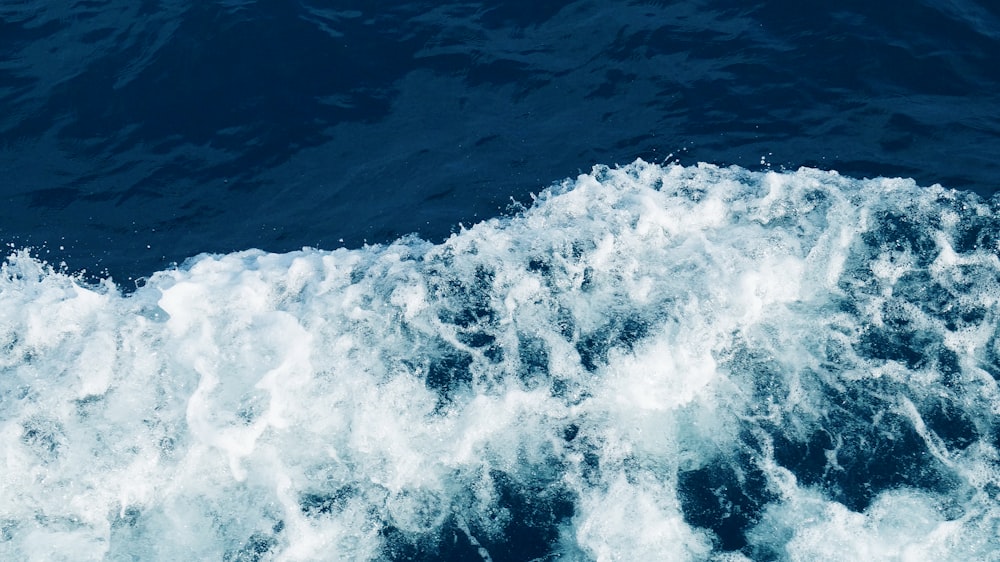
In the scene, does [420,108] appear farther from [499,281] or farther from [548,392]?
[548,392]

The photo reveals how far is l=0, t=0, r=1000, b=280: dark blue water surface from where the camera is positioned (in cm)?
1320

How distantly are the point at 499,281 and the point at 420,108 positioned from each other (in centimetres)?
465

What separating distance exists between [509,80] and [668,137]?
3.03 metres

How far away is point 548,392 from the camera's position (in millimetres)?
9992

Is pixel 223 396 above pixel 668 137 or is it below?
below

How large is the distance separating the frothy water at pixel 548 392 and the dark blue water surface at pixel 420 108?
3.50ft

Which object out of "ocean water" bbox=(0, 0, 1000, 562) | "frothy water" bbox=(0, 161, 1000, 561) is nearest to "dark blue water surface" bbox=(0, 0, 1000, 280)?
"ocean water" bbox=(0, 0, 1000, 562)

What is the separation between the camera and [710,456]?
9383 mm

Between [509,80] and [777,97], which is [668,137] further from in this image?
[509,80]

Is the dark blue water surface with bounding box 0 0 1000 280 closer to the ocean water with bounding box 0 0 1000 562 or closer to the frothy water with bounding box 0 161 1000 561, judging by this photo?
the ocean water with bounding box 0 0 1000 562

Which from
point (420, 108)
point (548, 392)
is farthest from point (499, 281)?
point (420, 108)

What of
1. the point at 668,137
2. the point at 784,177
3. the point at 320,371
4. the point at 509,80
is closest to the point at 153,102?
the point at 509,80

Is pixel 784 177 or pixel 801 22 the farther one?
pixel 801 22

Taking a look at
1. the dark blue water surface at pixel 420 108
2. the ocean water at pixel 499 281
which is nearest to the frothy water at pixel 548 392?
the ocean water at pixel 499 281
